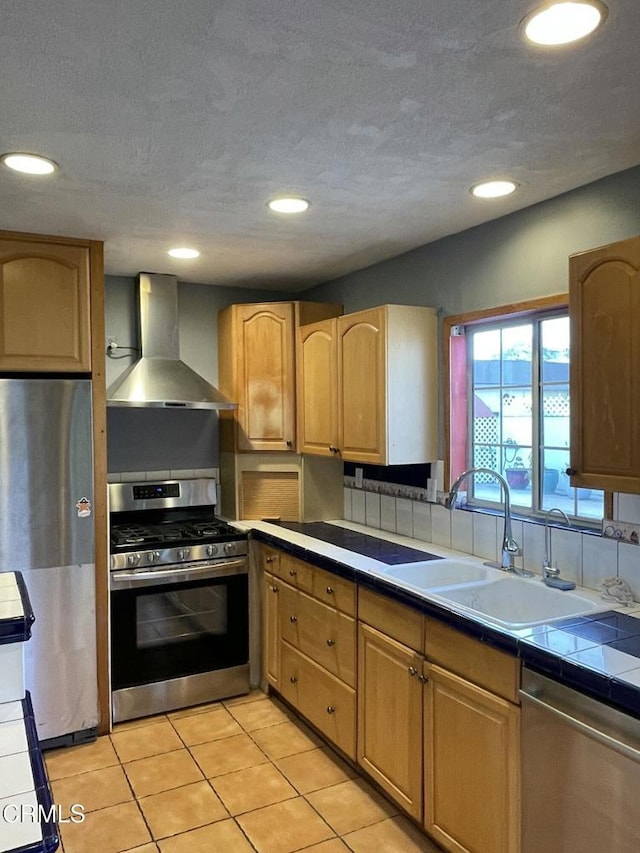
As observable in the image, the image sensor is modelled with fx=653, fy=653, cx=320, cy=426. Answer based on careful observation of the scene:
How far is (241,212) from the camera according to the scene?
2.67m

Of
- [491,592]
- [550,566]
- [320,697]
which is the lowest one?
[320,697]

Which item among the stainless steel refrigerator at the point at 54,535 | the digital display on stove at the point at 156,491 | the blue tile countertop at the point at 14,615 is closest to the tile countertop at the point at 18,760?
the blue tile countertop at the point at 14,615

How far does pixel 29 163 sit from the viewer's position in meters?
2.12

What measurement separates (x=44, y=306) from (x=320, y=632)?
195 centimetres

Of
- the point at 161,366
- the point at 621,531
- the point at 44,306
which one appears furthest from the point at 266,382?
the point at 621,531

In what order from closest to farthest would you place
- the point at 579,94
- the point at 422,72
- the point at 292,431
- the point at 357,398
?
the point at 422,72, the point at 579,94, the point at 357,398, the point at 292,431

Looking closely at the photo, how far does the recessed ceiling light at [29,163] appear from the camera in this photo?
2055 millimetres

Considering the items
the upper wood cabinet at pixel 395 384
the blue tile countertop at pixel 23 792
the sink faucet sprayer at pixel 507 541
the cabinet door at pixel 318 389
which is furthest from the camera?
the cabinet door at pixel 318 389

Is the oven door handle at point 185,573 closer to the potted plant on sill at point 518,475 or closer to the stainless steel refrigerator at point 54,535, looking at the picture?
the stainless steel refrigerator at point 54,535

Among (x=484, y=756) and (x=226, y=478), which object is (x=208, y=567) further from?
(x=484, y=756)

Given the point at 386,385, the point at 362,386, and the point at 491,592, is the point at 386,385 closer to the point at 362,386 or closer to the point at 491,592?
the point at 362,386

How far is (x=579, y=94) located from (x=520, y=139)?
0.30 m

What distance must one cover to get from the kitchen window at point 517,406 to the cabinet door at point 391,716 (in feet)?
2.79

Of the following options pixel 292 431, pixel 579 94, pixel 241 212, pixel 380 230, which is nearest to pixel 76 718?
pixel 292 431
